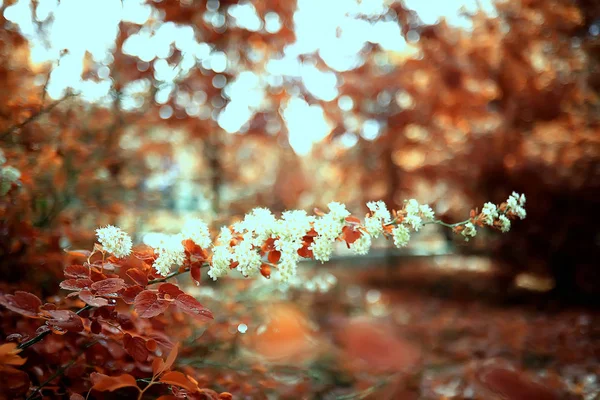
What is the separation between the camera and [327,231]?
4.63ft

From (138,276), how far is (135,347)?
0.23m

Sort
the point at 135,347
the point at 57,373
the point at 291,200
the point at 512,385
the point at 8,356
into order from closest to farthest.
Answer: the point at 8,356, the point at 135,347, the point at 57,373, the point at 512,385, the point at 291,200

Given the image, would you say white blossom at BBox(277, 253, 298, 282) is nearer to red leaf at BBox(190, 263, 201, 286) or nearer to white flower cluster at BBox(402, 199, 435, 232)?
red leaf at BBox(190, 263, 201, 286)

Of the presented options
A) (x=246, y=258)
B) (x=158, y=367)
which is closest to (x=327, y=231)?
(x=246, y=258)

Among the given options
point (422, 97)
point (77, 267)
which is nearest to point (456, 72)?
point (422, 97)

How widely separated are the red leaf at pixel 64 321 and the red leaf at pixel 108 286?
0.42ft

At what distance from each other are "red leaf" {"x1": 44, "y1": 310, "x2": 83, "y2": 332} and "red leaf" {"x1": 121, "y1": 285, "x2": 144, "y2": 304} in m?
0.16

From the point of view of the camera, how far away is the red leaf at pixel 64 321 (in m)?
1.39

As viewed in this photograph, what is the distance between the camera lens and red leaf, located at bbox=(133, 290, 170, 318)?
1.31 m

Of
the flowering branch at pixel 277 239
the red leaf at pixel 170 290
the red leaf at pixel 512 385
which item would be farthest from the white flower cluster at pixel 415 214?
the red leaf at pixel 512 385

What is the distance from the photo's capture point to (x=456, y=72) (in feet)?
15.7

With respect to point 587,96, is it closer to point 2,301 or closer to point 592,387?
point 592,387

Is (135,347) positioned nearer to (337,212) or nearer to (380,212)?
(337,212)

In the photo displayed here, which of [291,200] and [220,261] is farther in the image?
[291,200]
